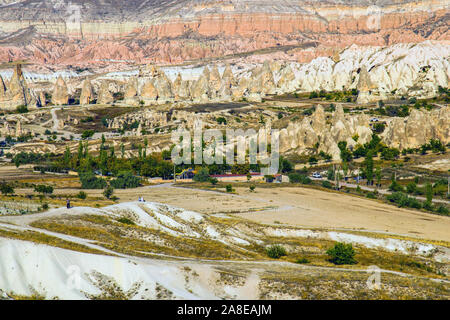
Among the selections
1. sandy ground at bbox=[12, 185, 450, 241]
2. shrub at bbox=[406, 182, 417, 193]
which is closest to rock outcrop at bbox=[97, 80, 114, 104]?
sandy ground at bbox=[12, 185, 450, 241]

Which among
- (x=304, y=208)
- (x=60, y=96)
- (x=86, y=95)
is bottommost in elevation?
(x=304, y=208)

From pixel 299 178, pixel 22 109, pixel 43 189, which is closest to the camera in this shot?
pixel 43 189

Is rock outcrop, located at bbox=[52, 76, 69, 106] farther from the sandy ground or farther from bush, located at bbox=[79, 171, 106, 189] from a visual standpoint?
the sandy ground

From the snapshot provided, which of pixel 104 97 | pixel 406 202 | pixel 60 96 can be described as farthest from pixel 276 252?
pixel 60 96

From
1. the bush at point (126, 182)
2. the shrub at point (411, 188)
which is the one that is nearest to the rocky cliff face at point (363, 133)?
the shrub at point (411, 188)

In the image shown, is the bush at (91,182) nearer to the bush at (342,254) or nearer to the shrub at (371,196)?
the shrub at (371,196)

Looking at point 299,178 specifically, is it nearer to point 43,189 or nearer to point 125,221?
point 43,189

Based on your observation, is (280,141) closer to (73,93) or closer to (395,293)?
(395,293)
